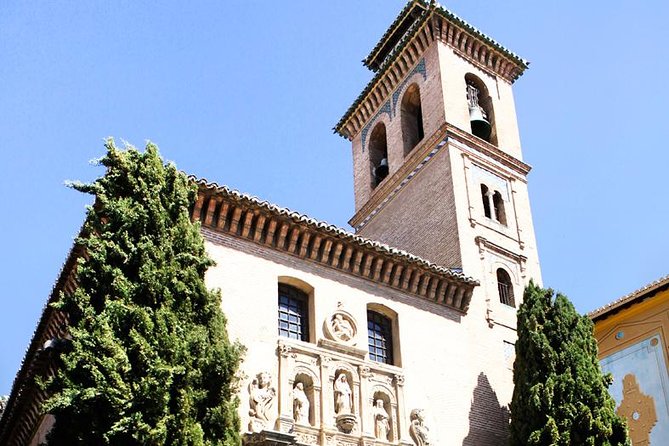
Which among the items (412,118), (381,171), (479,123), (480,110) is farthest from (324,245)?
(412,118)

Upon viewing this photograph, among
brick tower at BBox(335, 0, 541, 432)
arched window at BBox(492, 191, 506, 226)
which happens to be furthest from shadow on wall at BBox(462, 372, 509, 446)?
arched window at BBox(492, 191, 506, 226)

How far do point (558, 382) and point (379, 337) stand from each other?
3455 millimetres

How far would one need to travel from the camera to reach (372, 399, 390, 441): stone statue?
1574 cm

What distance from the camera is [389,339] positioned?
17359 millimetres

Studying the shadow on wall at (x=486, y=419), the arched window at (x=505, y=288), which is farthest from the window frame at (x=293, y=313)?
the arched window at (x=505, y=288)

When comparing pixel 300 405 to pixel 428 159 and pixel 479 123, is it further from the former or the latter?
pixel 479 123

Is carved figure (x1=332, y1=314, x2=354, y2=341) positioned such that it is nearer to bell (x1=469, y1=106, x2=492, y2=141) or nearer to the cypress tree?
the cypress tree

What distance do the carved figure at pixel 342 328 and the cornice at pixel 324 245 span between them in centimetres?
106

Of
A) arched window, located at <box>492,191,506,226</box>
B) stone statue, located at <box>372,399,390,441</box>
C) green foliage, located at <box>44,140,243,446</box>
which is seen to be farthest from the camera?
arched window, located at <box>492,191,506,226</box>

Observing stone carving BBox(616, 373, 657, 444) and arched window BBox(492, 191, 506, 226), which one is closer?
stone carving BBox(616, 373, 657, 444)

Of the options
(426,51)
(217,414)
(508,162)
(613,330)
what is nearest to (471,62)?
(426,51)

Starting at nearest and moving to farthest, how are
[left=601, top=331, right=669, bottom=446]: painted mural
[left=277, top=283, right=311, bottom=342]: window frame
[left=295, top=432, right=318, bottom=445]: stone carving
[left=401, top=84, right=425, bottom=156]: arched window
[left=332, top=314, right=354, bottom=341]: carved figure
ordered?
[left=295, top=432, right=318, bottom=445]: stone carving
[left=277, top=283, right=311, bottom=342]: window frame
[left=332, top=314, right=354, bottom=341]: carved figure
[left=601, top=331, right=669, bottom=446]: painted mural
[left=401, top=84, right=425, bottom=156]: arched window

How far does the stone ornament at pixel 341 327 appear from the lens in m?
16.1

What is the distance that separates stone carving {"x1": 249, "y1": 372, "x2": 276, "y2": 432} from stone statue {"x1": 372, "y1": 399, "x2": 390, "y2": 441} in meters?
2.18
